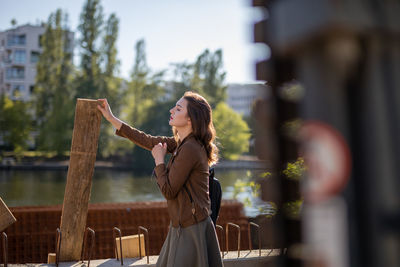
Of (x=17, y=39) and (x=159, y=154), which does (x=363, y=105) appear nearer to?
(x=159, y=154)

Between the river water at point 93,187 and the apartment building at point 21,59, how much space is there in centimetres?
1147

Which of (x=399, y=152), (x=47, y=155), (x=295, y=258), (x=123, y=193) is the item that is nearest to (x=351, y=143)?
(x=399, y=152)

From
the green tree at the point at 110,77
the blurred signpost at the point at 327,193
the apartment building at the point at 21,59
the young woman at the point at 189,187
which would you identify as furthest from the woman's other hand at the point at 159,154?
the apartment building at the point at 21,59

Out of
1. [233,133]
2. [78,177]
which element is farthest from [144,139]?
[233,133]

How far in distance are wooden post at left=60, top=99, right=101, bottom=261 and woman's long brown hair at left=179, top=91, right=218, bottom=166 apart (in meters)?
1.12

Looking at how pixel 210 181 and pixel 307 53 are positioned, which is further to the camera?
pixel 210 181

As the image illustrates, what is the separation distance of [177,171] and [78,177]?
1332mm

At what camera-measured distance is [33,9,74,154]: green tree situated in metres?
30.4

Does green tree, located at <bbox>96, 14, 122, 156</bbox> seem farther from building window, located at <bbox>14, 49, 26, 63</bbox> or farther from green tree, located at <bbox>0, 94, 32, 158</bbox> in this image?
building window, located at <bbox>14, 49, 26, 63</bbox>

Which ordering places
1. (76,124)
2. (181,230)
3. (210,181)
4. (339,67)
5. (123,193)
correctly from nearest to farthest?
(339,67), (181,230), (210,181), (76,124), (123,193)

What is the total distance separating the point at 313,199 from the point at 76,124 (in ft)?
8.18

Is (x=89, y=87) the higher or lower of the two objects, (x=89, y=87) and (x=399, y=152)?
the higher

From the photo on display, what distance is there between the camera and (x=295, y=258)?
84cm

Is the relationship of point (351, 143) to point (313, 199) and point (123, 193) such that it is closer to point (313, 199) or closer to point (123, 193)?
point (313, 199)
